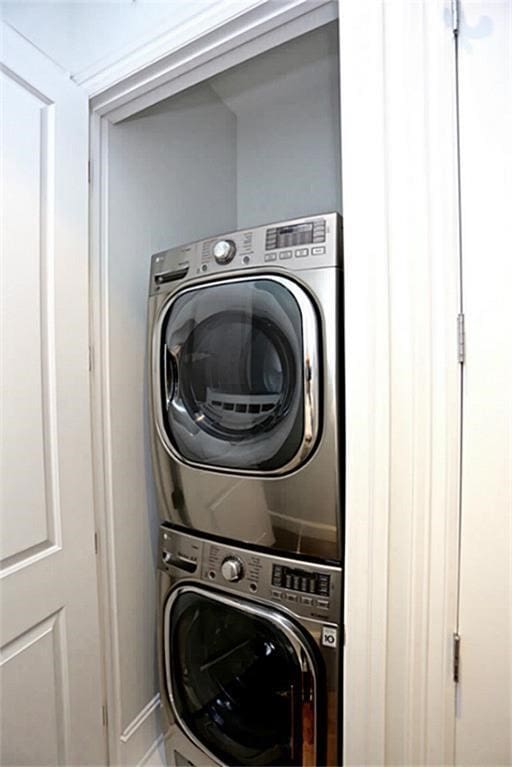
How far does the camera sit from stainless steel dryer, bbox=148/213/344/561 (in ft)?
2.96

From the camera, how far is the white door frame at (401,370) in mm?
742

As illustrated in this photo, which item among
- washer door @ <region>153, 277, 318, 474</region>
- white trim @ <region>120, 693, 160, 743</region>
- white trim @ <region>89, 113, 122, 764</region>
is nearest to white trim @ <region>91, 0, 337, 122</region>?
white trim @ <region>89, 113, 122, 764</region>

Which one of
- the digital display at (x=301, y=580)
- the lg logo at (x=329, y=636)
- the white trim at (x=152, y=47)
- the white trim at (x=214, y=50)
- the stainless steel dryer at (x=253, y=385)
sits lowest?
the lg logo at (x=329, y=636)

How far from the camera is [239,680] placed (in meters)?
1.14

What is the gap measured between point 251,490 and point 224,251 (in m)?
0.67

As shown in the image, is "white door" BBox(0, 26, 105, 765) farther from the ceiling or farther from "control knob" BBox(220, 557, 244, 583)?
"control knob" BBox(220, 557, 244, 583)

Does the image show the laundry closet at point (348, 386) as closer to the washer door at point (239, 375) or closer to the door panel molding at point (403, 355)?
the door panel molding at point (403, 355)

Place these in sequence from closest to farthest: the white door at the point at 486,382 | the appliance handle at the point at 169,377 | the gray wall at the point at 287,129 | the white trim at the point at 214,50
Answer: the white door at the point at 486,382 < the white trim at the point at 214,50 < the appliance handle at the point at 169,377 < the gray wall at the point at 287,129

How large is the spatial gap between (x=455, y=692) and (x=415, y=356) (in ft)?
2.32

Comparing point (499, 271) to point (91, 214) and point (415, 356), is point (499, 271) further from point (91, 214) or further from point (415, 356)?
point (91, 214)

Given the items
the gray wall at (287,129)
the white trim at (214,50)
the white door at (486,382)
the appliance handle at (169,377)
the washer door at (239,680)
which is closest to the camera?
the white door at (486,382)

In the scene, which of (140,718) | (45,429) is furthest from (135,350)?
(140,718)

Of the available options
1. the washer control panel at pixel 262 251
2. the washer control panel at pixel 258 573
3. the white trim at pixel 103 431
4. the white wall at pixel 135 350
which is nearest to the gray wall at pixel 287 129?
the white wall at pixel 135 350

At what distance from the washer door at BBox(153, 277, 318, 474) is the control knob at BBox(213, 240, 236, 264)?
0.21 feet
